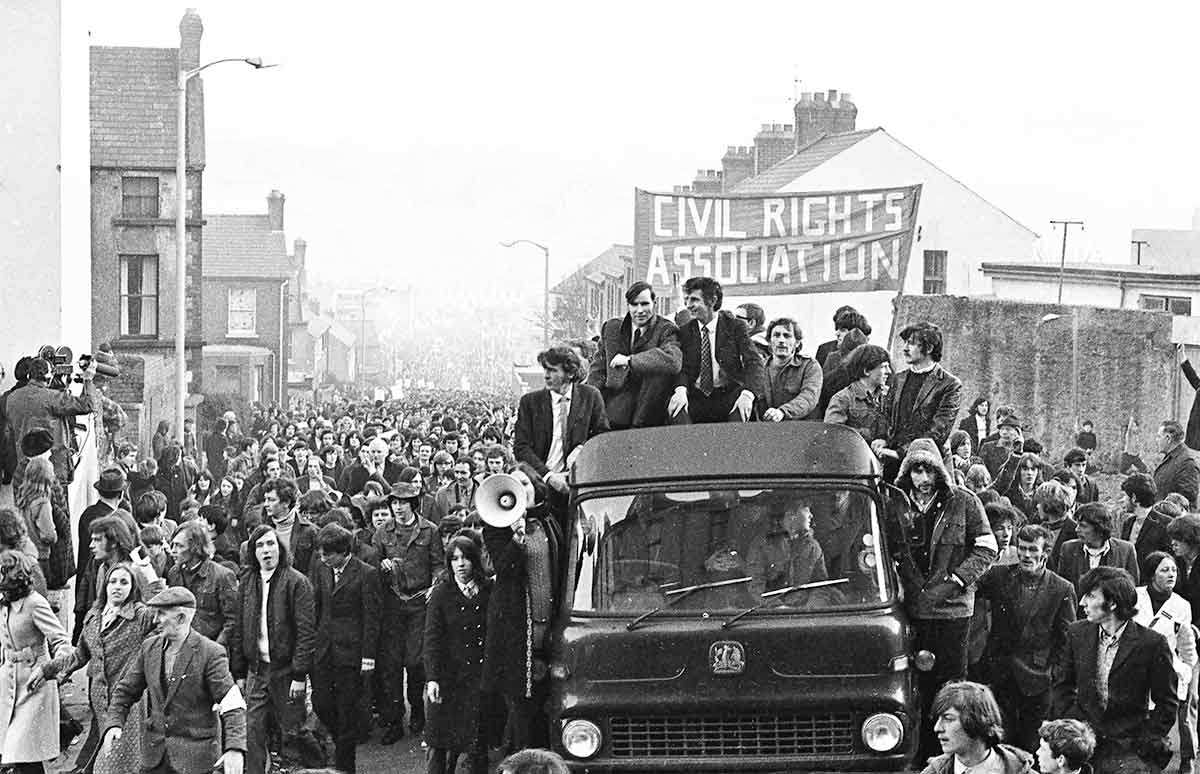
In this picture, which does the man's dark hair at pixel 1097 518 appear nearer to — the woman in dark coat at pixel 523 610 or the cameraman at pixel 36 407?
the woman in dark coat at pixel 523 610

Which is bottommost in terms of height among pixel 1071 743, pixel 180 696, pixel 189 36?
pixel 180 696

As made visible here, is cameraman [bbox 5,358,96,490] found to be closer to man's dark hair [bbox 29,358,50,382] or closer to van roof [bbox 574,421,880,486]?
man's dark hair [bbox 29,358,50,382]

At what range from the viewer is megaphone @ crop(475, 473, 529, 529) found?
9766 mm

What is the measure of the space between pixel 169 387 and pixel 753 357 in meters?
34.2

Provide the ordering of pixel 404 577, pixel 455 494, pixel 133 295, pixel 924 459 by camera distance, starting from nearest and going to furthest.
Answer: pixel 924 459 → pixel 404 577 → pixel 455 494 → pixel 133 295

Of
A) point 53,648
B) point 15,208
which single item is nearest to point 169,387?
point 15,208

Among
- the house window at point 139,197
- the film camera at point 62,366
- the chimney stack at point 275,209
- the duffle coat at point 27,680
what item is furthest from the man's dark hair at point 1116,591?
the chimney stack at point 275,209

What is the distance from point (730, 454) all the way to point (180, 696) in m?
3.08

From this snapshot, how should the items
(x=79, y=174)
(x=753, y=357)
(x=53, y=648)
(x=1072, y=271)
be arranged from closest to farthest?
(x=53, y=648) < (x=753, y=357) < (x=79, y=174) < (x=1072, y=271)

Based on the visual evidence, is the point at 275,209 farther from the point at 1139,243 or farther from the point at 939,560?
the point at 939,560

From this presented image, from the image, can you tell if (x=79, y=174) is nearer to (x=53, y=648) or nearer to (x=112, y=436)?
(x=112, y=436)

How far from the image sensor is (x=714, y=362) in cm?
1204

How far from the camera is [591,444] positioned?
413 inches

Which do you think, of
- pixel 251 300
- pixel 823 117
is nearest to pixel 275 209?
pixel 251 300
